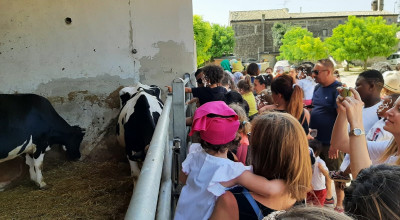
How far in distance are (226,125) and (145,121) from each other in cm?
241

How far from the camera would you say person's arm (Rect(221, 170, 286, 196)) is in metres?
1.41

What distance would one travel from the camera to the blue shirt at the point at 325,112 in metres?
3.38

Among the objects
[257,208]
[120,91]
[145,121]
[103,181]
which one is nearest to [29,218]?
[103,181]

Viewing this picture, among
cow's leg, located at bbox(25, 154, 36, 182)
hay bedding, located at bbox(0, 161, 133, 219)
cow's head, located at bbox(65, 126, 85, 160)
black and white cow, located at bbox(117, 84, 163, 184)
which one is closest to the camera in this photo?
hay bedding, located at bbox(0, 161, 133, 219)

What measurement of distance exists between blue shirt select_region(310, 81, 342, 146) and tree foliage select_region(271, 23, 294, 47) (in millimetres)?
47778

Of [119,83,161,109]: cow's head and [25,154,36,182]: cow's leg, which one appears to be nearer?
[25,154,36,182]: cow's leg

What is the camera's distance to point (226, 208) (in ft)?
4.49

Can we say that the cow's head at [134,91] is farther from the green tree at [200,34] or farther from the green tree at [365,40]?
the green tree at [365,40]

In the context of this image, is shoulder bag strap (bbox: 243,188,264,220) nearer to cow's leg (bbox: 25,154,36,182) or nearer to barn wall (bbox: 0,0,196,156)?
cow's leg (bbox: 25,154,36,182)

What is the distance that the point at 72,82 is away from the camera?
17.9 feet

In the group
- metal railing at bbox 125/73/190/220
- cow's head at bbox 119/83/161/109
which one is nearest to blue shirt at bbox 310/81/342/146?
metal railing at bbox 125/73/190/220

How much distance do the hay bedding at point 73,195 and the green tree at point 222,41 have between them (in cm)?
4388

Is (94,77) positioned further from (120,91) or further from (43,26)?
(43,26)

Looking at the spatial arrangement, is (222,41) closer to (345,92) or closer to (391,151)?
(345,92)
